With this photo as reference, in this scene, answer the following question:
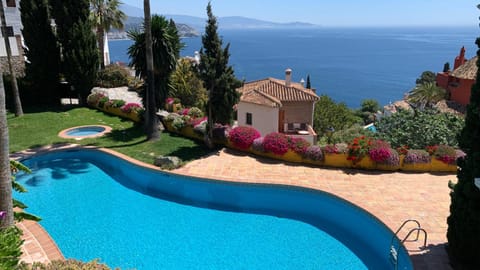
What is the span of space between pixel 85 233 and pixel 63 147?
7.94 meters

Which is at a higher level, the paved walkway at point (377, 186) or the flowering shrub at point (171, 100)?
the flowering shrub at point (171, 100)

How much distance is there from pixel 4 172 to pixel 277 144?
11.0 meters

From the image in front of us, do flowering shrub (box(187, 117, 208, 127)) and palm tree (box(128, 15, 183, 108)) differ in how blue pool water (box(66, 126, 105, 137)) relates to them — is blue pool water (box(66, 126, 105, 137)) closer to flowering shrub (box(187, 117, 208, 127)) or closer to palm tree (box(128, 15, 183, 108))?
palm tree (box(128, 15, 183, 108))

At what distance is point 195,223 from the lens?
11.5m

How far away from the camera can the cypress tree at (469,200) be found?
7.48 meters

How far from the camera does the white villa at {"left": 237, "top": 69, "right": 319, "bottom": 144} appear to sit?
2428 cm

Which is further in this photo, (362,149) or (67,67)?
(67,67)

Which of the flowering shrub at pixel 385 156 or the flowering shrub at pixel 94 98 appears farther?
the flowering shrub at pixel 94 98

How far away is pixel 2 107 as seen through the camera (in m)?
6.70

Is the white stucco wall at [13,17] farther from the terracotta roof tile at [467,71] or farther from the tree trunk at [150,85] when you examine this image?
the terracotta roof tile at [467,71]

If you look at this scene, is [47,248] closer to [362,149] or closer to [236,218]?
[236,218]

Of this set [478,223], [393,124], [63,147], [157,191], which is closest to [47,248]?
[157,191]

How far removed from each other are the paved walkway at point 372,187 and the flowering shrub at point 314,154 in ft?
1.60

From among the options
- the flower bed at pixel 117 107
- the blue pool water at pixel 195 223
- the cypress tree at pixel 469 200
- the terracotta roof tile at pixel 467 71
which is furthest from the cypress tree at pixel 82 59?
the terracotta roof tile at pixel 467 71
